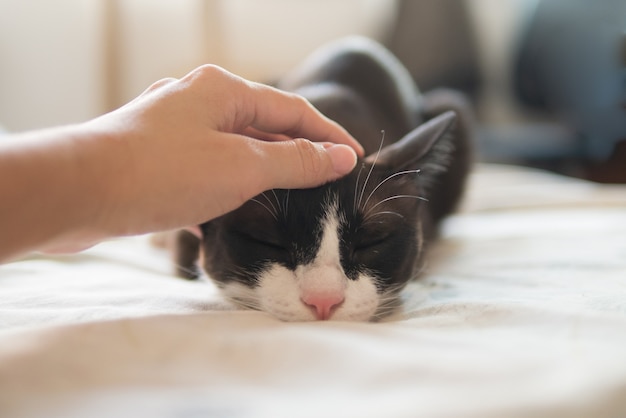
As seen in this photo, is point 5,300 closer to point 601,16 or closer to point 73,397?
point 73,397

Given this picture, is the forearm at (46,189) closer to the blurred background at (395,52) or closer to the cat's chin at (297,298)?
the cat's chin at (297,298)

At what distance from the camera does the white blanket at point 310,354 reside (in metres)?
0.52

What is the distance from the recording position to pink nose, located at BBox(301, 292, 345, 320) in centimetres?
79

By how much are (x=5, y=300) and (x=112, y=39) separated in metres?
1.93

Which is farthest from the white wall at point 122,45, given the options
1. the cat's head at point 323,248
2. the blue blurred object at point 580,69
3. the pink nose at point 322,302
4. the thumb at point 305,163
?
the pink nose at point 322,302

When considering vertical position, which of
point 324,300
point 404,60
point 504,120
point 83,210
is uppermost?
point 83,210

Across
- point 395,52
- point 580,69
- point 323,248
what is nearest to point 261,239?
point 323,248

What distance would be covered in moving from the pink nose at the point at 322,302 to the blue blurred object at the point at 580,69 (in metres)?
2.39

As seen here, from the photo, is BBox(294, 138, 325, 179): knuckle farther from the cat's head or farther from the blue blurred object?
the blue blurred object

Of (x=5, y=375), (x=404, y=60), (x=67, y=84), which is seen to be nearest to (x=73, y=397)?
(x=5, y=375)

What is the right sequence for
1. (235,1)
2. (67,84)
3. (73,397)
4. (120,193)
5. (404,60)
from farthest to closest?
(404,60)
(235,1)
(67,84)
(120,193)
(73,397)

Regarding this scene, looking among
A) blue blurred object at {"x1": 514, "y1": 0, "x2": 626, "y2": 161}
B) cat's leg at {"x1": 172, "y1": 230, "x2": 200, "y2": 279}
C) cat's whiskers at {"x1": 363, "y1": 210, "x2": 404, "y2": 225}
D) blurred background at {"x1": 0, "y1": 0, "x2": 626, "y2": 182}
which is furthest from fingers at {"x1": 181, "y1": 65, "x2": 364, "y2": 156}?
blue blurred object at {"x1": 514, "y1": 0, "x2": 626, "y2": 161}

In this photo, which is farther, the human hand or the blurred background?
the blurred background

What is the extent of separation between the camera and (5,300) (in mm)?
853
